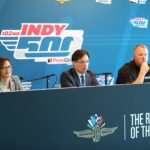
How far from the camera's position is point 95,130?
2387 millimetres

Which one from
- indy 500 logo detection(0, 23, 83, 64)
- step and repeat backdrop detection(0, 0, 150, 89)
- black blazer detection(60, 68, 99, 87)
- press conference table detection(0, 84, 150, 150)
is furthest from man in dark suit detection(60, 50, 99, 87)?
indy 500 logo detection(0, 23, 83, 64)

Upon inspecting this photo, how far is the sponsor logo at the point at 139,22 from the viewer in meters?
5.54

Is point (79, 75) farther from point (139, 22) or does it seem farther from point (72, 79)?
point (139, 22)

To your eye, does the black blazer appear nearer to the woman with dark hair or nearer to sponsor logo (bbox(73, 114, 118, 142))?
the woman with dark hair

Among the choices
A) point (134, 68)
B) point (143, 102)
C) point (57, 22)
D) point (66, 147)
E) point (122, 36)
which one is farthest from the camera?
point (122, 36)

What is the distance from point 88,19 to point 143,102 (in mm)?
2843

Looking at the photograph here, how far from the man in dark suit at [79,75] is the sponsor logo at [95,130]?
108 cm

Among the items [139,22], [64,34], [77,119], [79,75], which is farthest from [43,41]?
[77,119]

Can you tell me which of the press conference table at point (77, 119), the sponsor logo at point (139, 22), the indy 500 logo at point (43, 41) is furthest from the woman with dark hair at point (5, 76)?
the sponsor logo at point (139, 22)

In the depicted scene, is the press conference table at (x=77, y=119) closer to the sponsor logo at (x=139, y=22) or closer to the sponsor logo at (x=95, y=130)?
the sponsor logo at (x=95, y=130)

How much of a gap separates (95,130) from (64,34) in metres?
2.87

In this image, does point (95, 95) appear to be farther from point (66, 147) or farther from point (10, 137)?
point (10, 137)

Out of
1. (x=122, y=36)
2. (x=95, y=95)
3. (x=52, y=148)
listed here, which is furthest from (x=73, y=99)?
(x=122, y=36)

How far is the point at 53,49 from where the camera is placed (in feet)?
16.7
